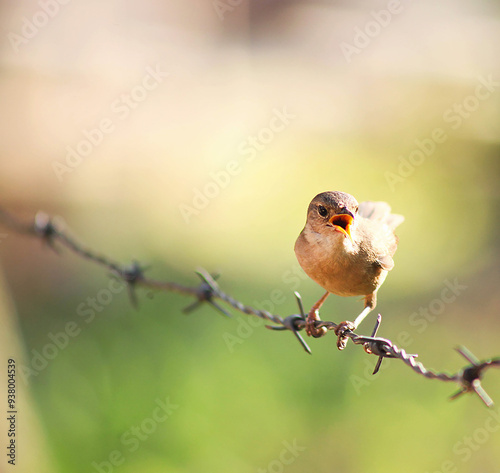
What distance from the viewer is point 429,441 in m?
4.79

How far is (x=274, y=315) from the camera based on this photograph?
256cm

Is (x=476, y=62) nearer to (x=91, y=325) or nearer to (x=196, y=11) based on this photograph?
(x=196, y=11)

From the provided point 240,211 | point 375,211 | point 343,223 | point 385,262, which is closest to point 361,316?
point 385,262

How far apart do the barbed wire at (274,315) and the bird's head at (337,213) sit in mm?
356

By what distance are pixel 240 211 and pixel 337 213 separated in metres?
6.64

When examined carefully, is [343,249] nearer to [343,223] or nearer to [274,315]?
[343,223]

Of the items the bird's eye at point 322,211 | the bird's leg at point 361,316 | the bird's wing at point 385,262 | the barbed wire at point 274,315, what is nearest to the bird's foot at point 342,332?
the barbed wire at point 274,315

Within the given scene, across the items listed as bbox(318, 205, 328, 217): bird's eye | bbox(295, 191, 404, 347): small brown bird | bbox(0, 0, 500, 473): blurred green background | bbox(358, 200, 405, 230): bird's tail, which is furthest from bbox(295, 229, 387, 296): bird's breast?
bbox(0, 0, 500, 473): blurred green background

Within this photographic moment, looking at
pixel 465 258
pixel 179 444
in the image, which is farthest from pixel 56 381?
pixel 465 258

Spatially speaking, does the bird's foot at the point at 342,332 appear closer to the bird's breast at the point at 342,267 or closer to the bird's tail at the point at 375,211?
the bird's breast at the point at 342,267

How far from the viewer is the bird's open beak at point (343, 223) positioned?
2318mm

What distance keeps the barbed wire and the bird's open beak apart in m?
0.36

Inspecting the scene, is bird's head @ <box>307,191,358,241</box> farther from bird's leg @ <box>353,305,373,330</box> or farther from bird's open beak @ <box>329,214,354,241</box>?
bird's leg @ <box>353,305,373,330</box>

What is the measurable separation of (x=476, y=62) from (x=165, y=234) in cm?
707
